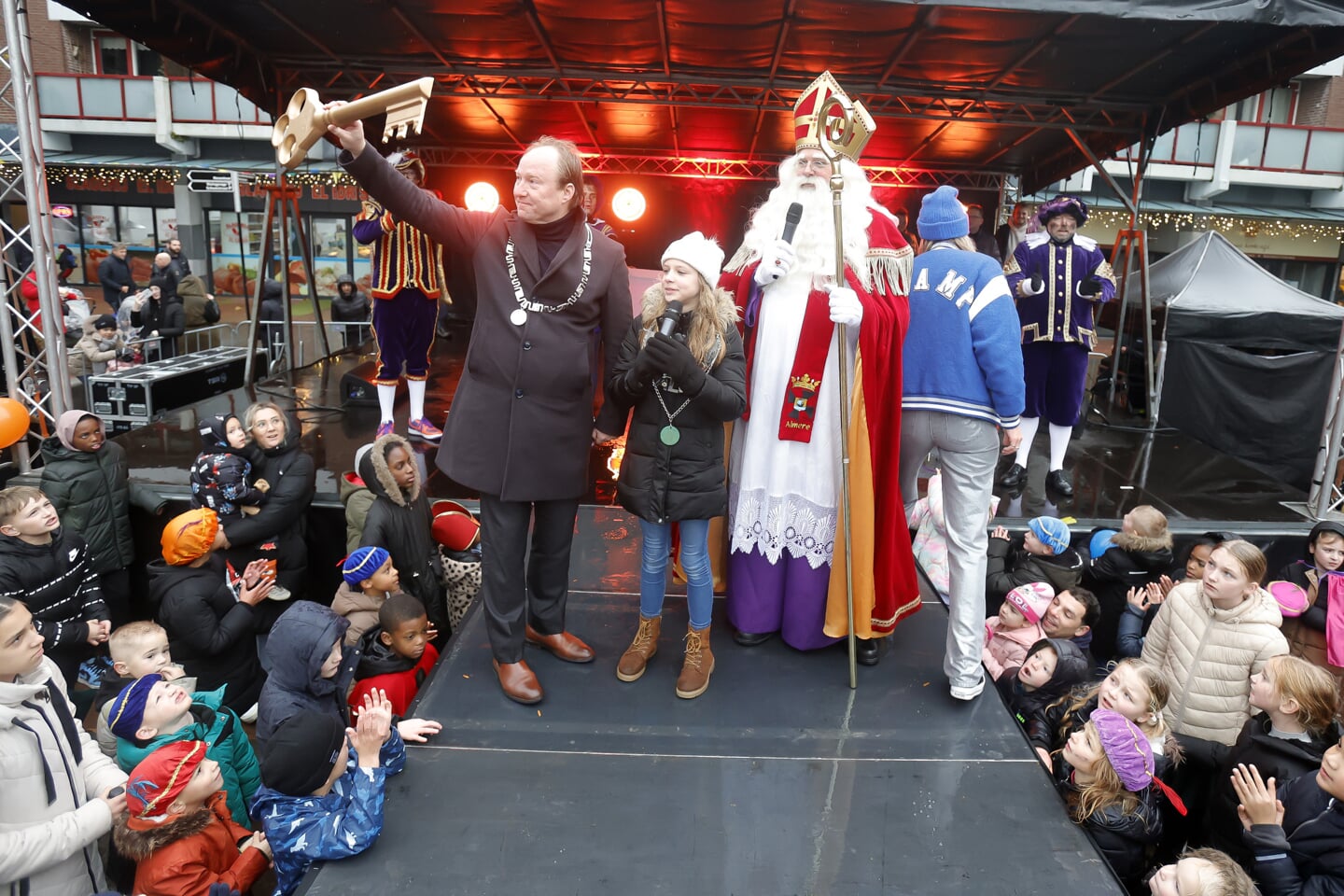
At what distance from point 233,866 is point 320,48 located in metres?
7.40

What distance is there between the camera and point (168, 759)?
7.61ft

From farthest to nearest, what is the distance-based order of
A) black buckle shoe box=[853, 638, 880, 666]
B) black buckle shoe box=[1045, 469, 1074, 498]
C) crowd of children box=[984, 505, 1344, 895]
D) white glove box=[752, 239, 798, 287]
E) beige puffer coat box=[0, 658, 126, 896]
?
black buckle shoe box=[1045, 469, 1074, 498] → black buckle shoe box=[853, 638, 880, 666] → white glove box=[752, 239, 798, 287] → crowd of children box=[984, 505, 1344, 895] → beige puffer coat box=[0, 658, 126, 896]

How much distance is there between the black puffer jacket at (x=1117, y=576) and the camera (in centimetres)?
450

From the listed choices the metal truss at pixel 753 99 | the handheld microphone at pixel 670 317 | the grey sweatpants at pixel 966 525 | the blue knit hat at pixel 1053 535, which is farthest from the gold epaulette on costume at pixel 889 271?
the metal truss at pixel 753 99

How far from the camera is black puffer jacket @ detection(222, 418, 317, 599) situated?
427cm

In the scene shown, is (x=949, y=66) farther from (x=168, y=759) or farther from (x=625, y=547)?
(x=168, y=759)

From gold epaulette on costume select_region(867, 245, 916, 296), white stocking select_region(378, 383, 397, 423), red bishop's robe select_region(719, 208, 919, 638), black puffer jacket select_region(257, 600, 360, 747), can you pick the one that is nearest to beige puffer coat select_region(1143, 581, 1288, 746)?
red bishop's robe select_region(719, 208, 919, 638)

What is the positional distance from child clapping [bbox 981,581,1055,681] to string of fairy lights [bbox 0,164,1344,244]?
666 inches

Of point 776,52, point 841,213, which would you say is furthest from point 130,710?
point 776,52

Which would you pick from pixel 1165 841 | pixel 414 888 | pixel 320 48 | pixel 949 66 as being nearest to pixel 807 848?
pixel 414 888

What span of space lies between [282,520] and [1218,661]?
4.15 m

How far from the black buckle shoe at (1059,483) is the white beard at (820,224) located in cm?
350

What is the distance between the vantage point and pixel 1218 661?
10.9 ft

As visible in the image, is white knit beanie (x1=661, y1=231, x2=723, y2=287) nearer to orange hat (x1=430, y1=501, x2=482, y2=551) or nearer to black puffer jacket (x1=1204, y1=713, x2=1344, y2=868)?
orange hat (x1=430, y1=501, x2=482, y2=551)
